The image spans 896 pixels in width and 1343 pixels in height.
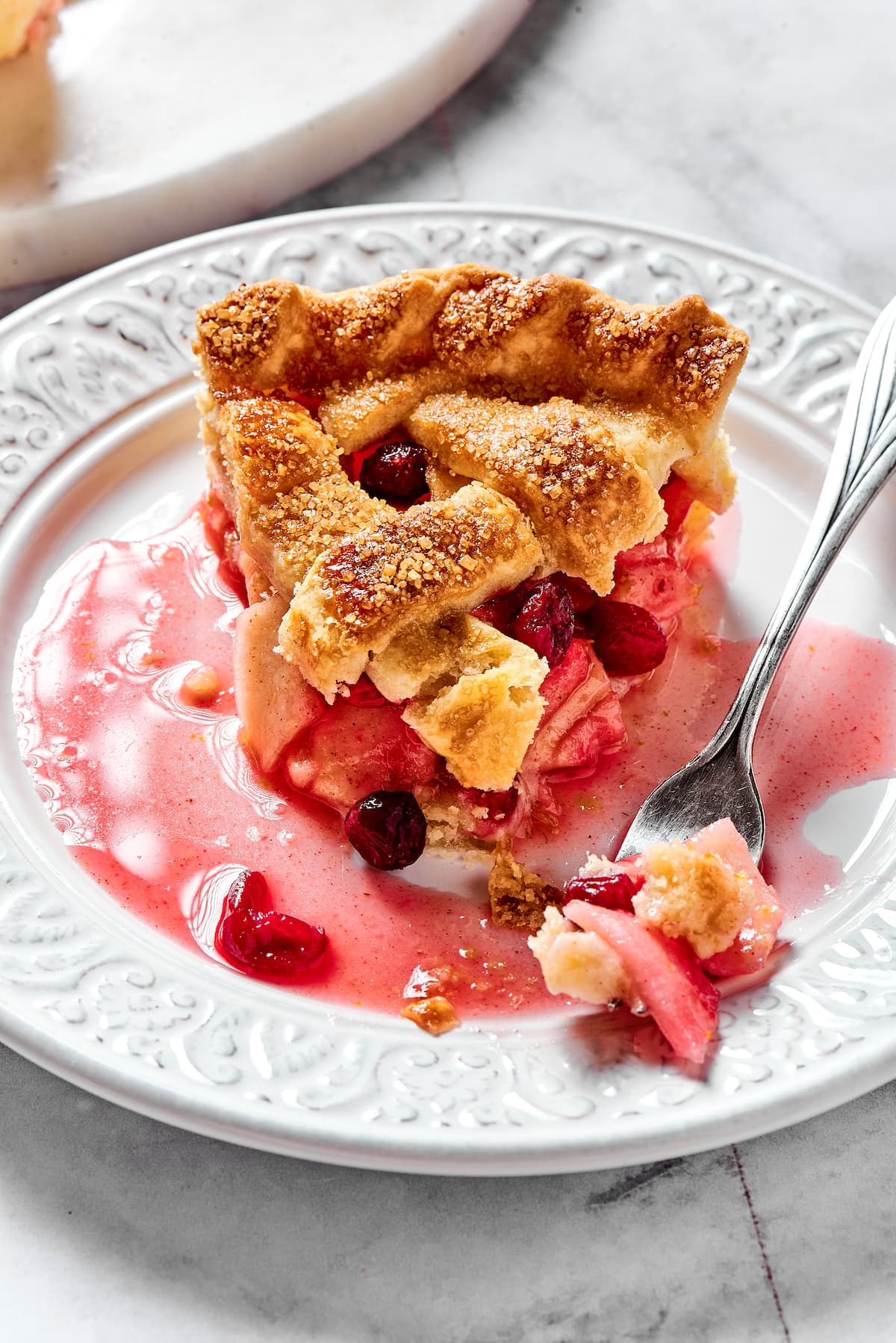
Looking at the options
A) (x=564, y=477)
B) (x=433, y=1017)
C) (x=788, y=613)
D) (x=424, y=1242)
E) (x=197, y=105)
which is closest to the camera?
(x=424, y=1242)

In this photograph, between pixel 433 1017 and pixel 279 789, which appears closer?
pixel 433 1017

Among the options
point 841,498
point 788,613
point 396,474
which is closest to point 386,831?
point 396,474

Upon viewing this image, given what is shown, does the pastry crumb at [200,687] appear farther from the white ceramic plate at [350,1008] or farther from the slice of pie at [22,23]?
the slice of pie at [22,23]

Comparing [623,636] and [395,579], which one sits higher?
[395,579]

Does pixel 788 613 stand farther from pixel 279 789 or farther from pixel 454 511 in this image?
pixel 279 789

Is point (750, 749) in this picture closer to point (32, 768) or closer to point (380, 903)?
point (380, 903)

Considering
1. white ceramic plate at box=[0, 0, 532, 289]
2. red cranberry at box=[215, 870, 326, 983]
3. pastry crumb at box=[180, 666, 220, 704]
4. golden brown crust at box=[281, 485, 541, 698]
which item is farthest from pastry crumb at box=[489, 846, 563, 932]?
white ceramic plate at box=[0, 0, 532, 289]
